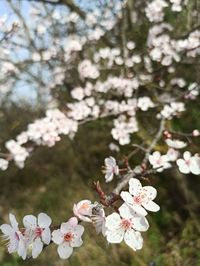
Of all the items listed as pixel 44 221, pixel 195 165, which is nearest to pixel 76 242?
pixel 44 221

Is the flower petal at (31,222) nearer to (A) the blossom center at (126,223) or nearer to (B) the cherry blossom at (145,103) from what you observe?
(A) the blossom center at (126,223)

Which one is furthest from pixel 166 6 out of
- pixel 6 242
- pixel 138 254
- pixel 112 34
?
pixel 6 242

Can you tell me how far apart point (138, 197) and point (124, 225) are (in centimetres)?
12

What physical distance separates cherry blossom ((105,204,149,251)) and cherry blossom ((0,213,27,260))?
0.35 metres

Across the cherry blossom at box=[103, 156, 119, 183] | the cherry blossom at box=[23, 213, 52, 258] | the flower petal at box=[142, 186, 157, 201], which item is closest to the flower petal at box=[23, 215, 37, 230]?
the cherry blossom at box=[23, 213, 52, 258]

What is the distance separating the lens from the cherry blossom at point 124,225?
1915 mm

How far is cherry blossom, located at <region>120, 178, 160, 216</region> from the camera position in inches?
75.7

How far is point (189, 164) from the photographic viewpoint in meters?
2.86

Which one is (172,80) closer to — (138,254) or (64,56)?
(64,56)

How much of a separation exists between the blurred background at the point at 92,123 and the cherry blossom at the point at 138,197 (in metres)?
2.16

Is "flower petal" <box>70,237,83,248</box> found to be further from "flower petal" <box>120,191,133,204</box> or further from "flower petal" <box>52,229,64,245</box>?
"flower petal" <box>120,191,133,204</box>

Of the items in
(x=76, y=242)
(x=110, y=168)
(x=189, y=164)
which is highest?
(x=76, y=242)

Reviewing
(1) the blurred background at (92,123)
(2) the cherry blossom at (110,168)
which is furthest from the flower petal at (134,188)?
(1) the blurred background at (92,123)

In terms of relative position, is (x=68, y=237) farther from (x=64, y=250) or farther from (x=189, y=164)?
(x=189, y=164)
